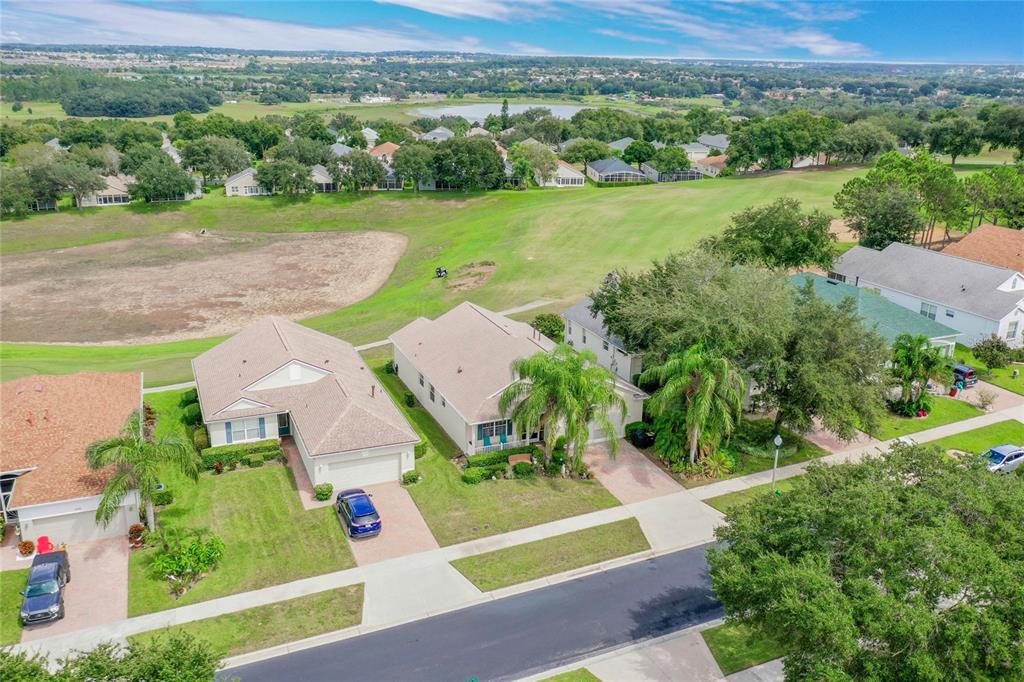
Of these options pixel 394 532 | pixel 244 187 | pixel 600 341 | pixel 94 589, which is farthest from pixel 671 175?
pixel 94 589

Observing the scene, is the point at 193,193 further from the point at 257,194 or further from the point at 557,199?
the point at 557,199

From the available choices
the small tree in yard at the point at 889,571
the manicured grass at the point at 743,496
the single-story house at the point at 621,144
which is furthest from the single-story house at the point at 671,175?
the small tree in yard at the point at 889,571

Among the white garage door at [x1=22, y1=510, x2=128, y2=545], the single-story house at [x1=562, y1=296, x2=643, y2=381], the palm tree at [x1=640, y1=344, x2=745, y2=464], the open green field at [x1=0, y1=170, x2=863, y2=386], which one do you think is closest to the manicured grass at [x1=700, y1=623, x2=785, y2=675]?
the palm tree at [x1=640, y1=344, x2=745, y2=464]

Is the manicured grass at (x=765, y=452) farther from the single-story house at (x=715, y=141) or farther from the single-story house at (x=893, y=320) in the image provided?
the single-story house at (x=715, y=141)

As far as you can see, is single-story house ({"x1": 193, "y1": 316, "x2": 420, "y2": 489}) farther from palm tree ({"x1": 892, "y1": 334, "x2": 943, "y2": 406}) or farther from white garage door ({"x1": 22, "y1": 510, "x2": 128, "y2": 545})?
palm tree ({"x1": 892, "y1": 334, "x2": 943, "y2": 406})

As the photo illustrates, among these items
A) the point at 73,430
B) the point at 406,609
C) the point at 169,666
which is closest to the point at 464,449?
the point at 406,609

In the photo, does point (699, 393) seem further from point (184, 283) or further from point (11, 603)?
point (184, 283)
